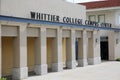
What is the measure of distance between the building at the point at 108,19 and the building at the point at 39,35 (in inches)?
269

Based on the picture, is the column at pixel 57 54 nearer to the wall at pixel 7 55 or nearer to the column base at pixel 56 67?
the column base at pixel 56 67

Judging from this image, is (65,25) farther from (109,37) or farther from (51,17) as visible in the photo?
(109,37)

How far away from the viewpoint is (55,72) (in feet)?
91.4

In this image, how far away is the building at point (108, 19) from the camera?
1678 inches

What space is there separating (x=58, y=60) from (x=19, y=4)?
22.6ft

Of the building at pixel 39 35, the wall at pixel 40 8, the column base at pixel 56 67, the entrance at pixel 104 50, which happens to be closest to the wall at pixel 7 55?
the building at pixel 39 35

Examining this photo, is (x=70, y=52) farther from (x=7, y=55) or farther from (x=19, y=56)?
(x=19, y=56)

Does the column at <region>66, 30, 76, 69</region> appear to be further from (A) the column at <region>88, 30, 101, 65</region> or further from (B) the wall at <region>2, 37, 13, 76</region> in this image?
(B) the wall at <region>2, 37, 13, 76</region>

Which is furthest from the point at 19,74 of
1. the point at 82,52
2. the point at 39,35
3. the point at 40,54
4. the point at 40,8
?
the point at 82,52

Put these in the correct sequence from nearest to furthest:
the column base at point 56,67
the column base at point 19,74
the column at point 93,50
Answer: the column base at point 19,74
the column base at point 56,67
the column at point 93,50

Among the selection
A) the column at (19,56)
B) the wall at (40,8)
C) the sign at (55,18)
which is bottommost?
the column at (19,56)

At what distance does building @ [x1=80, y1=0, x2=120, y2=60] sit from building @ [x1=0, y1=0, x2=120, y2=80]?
6821 mm

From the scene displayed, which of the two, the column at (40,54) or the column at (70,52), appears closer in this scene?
the column at (40,54)

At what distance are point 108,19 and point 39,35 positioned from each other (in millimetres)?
19943
